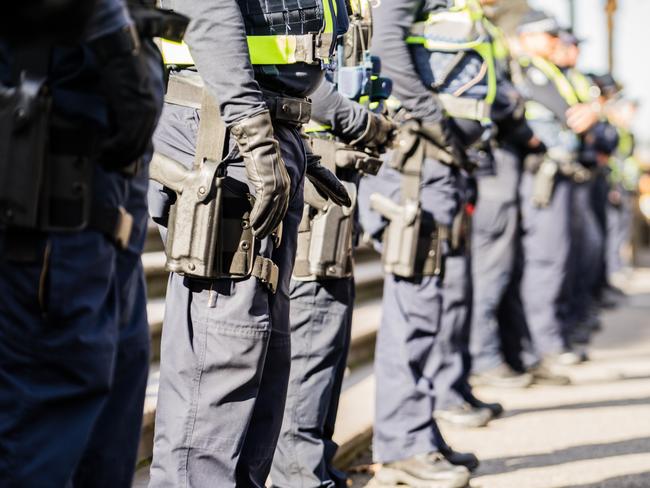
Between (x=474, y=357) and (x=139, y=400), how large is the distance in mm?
4817

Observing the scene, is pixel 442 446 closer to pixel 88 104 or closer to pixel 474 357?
pixel 474 357

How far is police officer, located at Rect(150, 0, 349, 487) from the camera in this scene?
292 cm

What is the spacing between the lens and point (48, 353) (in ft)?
6.86

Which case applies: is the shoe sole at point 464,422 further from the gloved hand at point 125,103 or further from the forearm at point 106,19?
the forearm at point 106,19

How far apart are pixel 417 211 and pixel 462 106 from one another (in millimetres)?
587

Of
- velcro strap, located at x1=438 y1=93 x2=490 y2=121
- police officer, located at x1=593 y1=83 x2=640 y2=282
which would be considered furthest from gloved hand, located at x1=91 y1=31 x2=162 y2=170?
police officer, located at x1=593 y1=83 x2=640 y2=282

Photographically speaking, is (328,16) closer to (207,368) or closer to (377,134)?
(377,134)

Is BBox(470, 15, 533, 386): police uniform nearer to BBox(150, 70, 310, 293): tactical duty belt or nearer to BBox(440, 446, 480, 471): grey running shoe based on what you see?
BBox(440, 446, 480, 471): grey running shoe

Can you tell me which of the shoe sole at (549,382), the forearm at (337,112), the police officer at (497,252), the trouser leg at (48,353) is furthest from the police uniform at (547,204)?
the trouser leg at (48,353)

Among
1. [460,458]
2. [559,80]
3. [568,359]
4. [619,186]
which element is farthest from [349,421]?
[619,186]

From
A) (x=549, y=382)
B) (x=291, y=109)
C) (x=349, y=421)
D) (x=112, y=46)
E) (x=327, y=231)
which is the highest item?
(x=112, y=46)

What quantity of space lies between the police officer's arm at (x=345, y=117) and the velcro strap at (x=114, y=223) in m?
1.71

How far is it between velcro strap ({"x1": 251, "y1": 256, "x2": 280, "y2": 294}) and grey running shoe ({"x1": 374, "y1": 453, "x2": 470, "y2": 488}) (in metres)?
1.70

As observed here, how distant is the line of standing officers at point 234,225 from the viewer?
2086mm
